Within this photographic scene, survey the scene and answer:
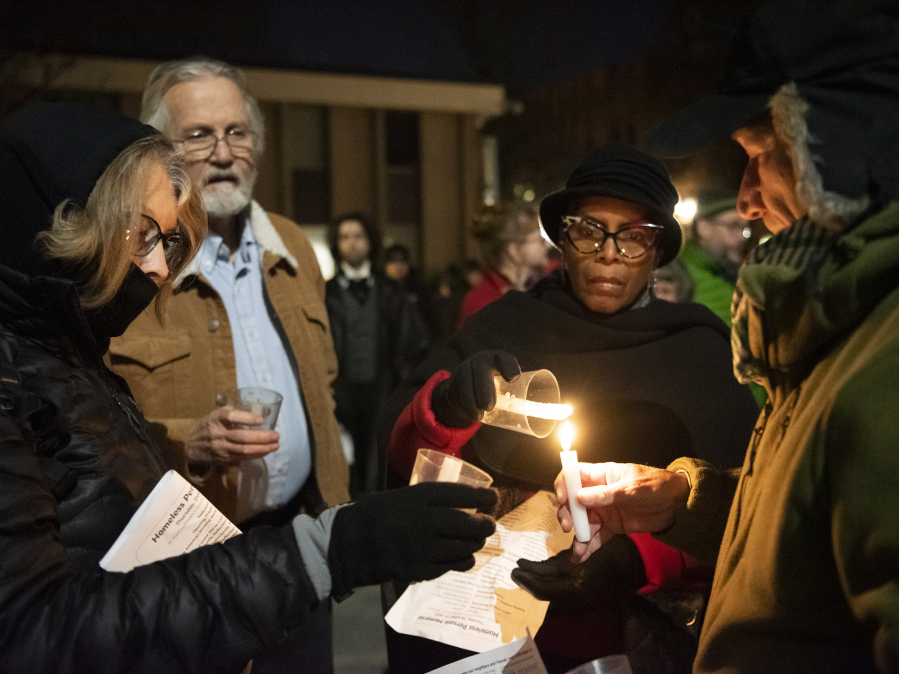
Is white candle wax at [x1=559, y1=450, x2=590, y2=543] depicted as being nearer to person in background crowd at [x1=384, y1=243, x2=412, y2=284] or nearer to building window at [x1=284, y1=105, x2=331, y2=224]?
person in background crowd at [x1=384, y1=243, x2=412, y2=284]

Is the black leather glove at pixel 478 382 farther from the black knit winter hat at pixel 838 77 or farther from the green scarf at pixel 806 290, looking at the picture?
the black knit winter hat at pixel 838 77

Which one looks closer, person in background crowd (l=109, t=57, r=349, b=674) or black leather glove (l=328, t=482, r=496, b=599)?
black leather glove (l=328, t=482, r=496, b=599)

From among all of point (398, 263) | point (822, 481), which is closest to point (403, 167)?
point (398, 263)

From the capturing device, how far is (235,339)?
2824 mm

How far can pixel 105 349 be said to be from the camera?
5.73 feet

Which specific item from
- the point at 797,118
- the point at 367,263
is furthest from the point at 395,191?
the point at 797,118

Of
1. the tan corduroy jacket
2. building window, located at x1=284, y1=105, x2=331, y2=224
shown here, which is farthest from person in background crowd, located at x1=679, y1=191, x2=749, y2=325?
building window, located at x1=284, y1=105, x2=331, y2=224

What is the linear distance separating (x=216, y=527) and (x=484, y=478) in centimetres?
62

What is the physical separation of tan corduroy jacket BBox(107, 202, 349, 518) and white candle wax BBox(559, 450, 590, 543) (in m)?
1.27

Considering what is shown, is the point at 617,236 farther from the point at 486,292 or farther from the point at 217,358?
the point at 486,292

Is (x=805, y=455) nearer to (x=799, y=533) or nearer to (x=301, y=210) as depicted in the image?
(x=799, y=533)

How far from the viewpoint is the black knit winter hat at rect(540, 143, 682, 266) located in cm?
242

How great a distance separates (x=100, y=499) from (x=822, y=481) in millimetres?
1330

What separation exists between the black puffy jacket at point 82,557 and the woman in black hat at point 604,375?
905 millimetres
